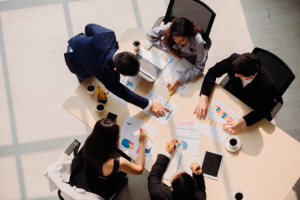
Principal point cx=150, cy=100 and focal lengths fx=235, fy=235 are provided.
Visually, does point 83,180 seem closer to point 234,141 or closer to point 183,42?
point 234,141

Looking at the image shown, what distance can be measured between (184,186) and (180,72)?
979 mm

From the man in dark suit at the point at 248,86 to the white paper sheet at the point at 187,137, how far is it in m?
0.13

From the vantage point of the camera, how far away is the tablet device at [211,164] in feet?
5.93

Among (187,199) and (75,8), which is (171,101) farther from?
(75,8)

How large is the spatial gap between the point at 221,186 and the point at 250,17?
2.42 metres

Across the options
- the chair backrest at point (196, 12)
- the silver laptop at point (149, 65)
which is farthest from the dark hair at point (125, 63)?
the chair backrest at point (196, 12)

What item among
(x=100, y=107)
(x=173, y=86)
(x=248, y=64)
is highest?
(x=248, y=64)

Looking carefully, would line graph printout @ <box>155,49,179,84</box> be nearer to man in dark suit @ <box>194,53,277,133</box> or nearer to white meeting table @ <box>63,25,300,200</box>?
white meeting table @ <box>63,25,300,200</box>

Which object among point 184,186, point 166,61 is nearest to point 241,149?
point 184,186

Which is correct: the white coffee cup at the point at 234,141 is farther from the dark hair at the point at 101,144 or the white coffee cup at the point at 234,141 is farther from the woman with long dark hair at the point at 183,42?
the dark hair at the point at 101,144

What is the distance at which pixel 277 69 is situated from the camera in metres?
1.93

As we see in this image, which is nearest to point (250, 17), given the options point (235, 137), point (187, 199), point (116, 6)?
point (116, 6)

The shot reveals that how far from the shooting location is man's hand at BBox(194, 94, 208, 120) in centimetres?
194

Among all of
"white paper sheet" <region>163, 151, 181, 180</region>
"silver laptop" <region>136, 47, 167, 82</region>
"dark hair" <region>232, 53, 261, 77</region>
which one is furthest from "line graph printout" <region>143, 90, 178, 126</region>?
"dark hair" <region>232, 53, 261, 77</region>
